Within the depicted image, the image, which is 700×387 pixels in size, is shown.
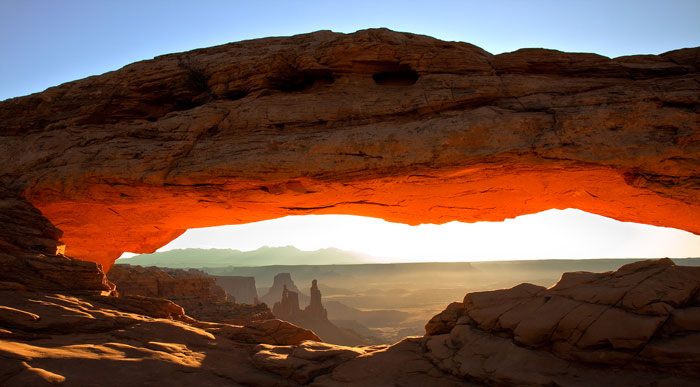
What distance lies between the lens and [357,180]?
36.5 feet

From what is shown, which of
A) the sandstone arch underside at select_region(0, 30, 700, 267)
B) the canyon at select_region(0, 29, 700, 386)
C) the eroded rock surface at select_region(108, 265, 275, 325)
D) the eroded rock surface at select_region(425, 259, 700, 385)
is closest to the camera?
the eroded rock surface at select_region(425, 259, 700, 385)

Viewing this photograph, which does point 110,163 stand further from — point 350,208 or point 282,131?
point 350,208

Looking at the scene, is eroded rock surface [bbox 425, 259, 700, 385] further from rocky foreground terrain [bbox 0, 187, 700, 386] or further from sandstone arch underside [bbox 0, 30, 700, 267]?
sandstone arch underside [bbox 0, 30, 700, 267]

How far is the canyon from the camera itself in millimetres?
7516

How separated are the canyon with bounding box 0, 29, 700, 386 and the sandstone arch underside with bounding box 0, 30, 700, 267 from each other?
0.06 m

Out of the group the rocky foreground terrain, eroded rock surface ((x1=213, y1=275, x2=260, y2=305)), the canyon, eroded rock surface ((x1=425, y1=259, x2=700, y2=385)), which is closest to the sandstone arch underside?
the canyon

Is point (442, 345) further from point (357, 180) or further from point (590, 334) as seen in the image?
point (357, 180)

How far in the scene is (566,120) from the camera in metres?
9.78

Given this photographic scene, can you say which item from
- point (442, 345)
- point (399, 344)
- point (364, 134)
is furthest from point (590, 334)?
point (364, 134)

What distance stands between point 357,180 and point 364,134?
4.25 ft

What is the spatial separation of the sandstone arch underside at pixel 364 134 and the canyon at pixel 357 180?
0.06 m

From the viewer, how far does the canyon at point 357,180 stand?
7.52 m

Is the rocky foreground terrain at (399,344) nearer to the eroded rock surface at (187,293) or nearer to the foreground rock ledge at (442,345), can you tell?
the foreground rock ledge at (442,345)

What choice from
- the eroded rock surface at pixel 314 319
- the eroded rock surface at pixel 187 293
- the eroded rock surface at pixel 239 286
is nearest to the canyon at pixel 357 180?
the eroded rock surface at pixel 187 293
